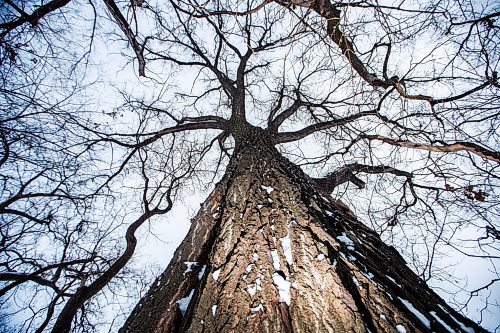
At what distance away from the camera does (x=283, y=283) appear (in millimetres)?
1103

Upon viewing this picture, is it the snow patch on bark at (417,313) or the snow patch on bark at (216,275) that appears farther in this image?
the snow patch on bark at (216,275)

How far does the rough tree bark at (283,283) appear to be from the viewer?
3.10ft

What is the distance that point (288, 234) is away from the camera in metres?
1.39

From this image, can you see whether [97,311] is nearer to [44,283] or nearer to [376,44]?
[44,283]

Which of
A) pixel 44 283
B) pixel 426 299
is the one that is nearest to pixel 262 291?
pixel 426 299

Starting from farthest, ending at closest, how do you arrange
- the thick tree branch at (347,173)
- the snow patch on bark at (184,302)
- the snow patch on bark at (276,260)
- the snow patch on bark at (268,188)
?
the thick tree branch at (347,173) < the snow patch on bark at (268,188) < the snow patch on bark at (184,302) < the snow patch on bark at (276,260)

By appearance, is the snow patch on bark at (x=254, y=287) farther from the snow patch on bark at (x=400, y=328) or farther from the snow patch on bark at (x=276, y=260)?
the snow patch on bark at (x=400, y=328)

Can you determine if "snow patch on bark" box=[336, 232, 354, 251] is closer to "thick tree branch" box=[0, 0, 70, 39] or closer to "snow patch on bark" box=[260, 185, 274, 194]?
"snow patch on bark" box=[260, 185, 274, 194]

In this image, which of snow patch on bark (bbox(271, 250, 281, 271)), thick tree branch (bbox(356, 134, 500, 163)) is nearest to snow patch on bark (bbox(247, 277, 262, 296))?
snow patch on bark (bbox(271, 250, 281, 271))

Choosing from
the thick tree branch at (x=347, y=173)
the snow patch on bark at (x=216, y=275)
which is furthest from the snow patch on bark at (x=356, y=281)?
the thick tree branch at (x=347, y=173)

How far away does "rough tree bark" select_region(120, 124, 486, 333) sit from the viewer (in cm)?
95

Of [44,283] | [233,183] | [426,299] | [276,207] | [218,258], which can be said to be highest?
[44,283]

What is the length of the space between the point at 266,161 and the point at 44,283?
499cm

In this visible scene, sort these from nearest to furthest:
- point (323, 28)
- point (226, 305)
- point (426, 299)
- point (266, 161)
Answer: point (226, 305), point (426, 299), point (323, 28), point (266, 161)
